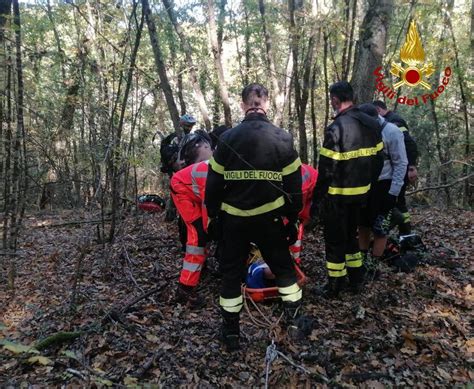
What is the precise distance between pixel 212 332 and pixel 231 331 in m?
0.43

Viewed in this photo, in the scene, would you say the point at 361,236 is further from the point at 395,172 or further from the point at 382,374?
the point at 382,374

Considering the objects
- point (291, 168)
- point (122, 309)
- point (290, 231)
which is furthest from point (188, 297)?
point (291, 168)

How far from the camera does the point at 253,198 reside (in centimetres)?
331

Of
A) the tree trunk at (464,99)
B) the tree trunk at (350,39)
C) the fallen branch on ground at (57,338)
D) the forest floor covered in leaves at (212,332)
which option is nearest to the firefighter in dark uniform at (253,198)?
the forest floor covered in leaves at (212,332)

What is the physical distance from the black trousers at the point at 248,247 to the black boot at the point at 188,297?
91cm

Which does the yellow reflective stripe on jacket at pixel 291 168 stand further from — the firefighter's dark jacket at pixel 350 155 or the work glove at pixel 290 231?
the firefighter's dark jacket at pixel 350 155

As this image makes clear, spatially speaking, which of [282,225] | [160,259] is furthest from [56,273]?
[282,225]

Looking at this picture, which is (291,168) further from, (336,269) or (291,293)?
(336,269)

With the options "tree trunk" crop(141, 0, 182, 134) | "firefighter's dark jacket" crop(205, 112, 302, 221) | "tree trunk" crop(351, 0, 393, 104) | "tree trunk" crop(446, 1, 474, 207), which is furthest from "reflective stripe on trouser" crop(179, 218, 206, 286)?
"tree trunk" crop(446, 1, 474, 207)

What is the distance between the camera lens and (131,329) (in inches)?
146

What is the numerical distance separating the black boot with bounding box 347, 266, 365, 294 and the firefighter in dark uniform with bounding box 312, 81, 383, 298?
2cm

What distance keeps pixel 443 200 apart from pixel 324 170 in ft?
33.9

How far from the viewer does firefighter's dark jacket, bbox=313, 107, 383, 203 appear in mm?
4031

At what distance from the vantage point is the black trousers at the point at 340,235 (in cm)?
419
